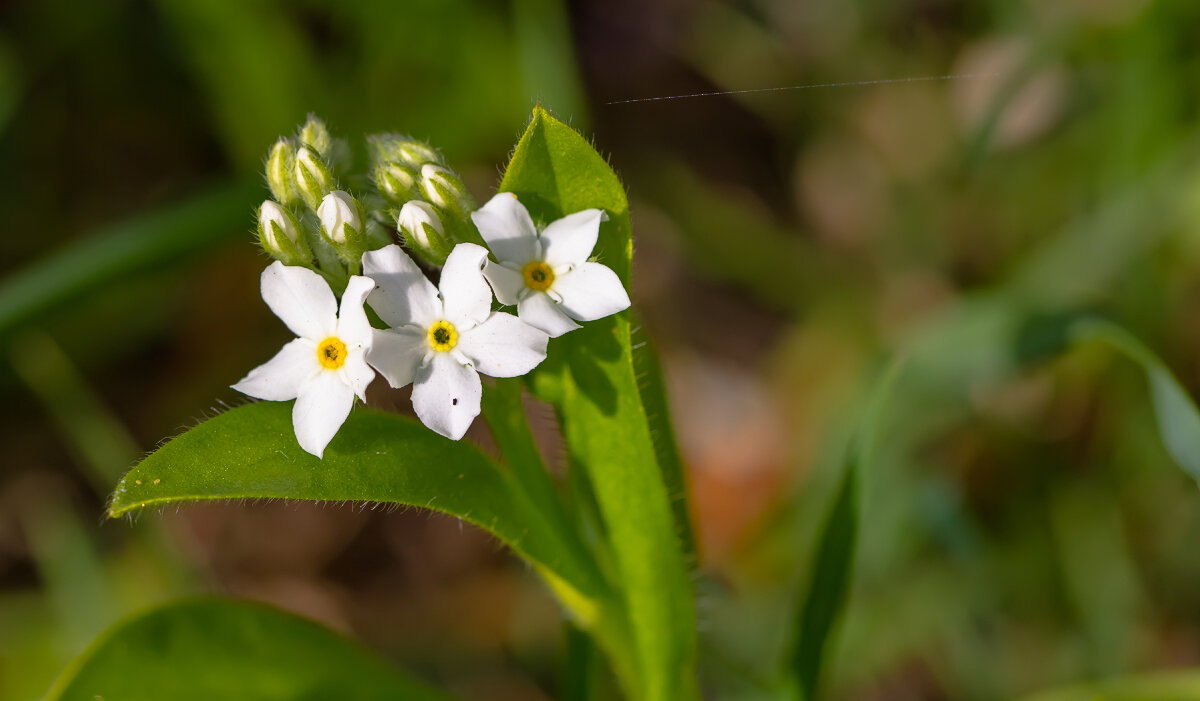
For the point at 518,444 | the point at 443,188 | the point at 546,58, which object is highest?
the point at 546,58

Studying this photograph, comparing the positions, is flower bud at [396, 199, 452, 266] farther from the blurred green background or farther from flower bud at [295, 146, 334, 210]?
the blurred green background

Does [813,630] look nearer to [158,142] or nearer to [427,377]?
[427,377]

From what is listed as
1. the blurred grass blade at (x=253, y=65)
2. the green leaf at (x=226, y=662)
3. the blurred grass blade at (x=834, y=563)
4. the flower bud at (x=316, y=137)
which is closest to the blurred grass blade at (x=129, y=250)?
the blurred grass blade at (x=253, y=65)

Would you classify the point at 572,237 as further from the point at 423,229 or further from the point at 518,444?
the point at 518,444

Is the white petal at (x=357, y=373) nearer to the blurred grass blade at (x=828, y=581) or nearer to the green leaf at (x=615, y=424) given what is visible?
the green leaf at (x=615, y=424)

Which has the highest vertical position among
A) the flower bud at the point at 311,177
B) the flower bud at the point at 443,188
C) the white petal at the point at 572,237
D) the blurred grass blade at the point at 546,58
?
the blurred grass blade at the point at 546,58

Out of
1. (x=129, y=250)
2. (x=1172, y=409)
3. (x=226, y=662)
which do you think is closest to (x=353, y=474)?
(x=226, y=662)
